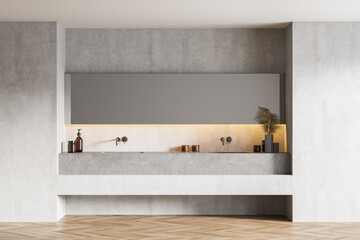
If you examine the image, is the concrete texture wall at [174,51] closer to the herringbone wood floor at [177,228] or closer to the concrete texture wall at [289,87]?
the concrete texture wall at [289,87]

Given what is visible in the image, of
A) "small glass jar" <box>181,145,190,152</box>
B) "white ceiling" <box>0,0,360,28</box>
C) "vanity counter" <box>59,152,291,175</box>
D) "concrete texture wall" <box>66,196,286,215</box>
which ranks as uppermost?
"white ceiling" <box>0,0,360,28</box>

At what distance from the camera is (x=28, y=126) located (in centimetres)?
649

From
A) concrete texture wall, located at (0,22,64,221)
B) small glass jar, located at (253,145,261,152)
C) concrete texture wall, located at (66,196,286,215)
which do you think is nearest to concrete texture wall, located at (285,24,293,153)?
small glass jar, located at (253,145,261,152)

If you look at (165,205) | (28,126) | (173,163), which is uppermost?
(28,126)

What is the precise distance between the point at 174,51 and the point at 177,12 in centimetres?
99

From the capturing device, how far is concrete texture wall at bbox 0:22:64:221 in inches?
255

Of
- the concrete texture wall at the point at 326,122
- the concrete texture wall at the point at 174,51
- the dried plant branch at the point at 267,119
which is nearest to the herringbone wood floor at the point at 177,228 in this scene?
the concrete texture wall at the point at 326,122

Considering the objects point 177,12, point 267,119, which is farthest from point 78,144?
point 267,119

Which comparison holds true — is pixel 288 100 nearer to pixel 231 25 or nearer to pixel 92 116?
pixel 231 25

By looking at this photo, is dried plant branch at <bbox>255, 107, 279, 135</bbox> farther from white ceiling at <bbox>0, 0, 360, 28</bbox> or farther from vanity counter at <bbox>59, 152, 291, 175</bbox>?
white ceiling at <bbox>0, 0, 360, 28</bbox>

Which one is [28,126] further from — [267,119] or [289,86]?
[289,86]

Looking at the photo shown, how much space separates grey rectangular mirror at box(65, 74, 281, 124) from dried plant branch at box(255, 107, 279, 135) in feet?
0.23

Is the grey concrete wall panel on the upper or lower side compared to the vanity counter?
upper

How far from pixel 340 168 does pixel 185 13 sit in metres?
2.88
